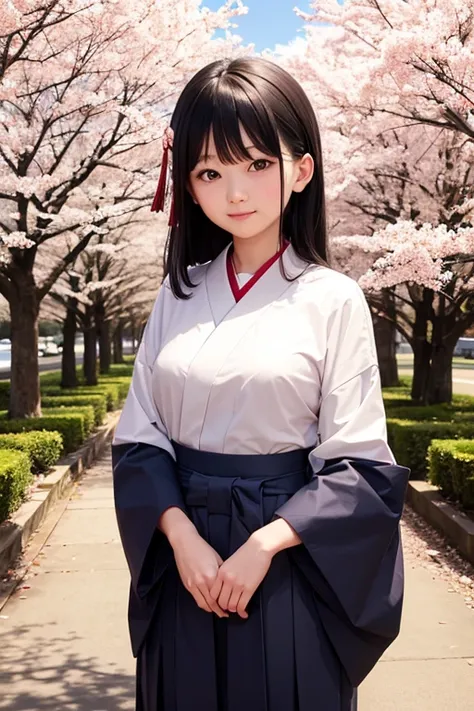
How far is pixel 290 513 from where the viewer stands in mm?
1778

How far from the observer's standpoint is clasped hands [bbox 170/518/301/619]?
5.65 ft

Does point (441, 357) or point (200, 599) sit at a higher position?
point (441, 357)

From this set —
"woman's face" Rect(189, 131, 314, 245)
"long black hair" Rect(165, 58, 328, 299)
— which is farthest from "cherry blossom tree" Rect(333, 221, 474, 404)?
"woman's face" Rect(189, 131, 314, 245)

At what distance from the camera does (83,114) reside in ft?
32.3

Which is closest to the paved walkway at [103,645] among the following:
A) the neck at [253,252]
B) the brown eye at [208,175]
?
the neck at [253,252]

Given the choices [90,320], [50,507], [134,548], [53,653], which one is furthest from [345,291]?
[90,320]

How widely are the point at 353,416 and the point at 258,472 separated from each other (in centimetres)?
24

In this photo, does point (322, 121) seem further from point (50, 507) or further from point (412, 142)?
point (50, 507)

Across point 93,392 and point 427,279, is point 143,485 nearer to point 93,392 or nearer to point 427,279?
point 427,279

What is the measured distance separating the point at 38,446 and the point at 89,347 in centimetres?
1071

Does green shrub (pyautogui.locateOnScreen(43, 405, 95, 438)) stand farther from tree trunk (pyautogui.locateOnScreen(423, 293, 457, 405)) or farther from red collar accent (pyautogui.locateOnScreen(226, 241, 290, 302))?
red collar accent (pyautogui.locateOnScreen(226, 241, 290, 302))

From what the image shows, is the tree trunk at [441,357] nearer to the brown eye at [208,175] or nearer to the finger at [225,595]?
the brown eye at [208,175]

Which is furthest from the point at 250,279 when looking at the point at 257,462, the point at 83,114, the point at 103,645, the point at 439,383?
the point at 439,383

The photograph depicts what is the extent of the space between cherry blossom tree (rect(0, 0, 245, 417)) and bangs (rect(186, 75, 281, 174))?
631 centimetres
